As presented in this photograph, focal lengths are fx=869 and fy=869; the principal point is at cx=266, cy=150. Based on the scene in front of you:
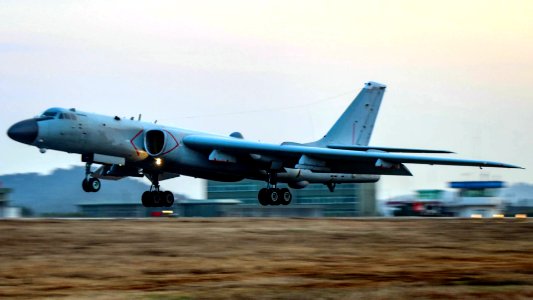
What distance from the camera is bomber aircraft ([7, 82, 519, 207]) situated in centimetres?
3347

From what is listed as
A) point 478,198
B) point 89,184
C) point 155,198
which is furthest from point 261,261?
point 478,198

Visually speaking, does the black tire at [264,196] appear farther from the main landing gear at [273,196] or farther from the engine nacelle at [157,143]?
the engine nacelle at [157,143]

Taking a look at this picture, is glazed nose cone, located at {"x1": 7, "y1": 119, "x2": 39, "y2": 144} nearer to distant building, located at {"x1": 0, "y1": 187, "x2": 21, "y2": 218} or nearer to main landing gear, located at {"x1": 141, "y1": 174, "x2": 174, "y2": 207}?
main landing gear, located at {"x1": 141, "y1": 174, "x2": 174, "y2": 207}

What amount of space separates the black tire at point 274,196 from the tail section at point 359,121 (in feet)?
13.5

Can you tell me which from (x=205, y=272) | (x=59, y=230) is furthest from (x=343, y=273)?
(x=59, y=230)

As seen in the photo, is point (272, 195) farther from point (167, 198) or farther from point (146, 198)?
point (146, 198)

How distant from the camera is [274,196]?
132 feet

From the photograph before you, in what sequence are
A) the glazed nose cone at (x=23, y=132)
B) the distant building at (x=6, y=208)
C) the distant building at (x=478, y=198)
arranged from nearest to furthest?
the glazed nose cone at (x=23, y=132) < the distant building at (x=6, y=208) < the distant building at (x=478, y=198)

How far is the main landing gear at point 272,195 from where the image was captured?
4003 cm

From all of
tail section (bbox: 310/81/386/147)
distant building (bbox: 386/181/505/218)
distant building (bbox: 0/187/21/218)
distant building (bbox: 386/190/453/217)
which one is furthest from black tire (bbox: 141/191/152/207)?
distant building (bbox: 386/190/453/217)

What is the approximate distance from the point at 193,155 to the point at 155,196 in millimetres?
2869

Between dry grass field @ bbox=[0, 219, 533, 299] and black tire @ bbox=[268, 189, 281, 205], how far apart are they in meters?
11.0

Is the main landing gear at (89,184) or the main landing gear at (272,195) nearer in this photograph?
the main landing gear at (89,184)

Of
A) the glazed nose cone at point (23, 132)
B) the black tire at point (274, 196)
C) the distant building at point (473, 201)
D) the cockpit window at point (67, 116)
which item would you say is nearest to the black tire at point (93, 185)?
the cockpit window at point (67, 116)
